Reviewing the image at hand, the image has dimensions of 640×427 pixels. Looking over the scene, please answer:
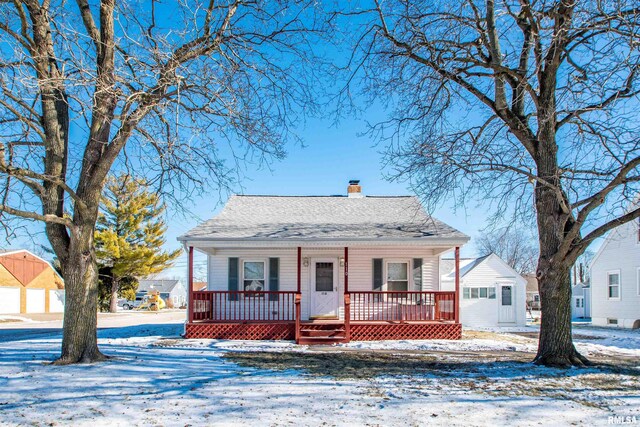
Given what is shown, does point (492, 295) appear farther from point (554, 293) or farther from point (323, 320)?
point (554, 293)

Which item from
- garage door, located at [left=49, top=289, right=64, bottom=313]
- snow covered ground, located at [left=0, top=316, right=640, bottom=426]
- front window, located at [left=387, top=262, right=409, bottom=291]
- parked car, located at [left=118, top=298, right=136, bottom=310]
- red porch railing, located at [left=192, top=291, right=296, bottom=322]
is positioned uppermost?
front window, located at [left=387, top=262, right=409, bottom=291]

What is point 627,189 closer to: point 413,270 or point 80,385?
point 413,270

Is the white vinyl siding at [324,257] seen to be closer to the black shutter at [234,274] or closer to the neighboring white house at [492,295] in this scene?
the black shutter at [234,274]

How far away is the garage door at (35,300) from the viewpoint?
35.5 meters

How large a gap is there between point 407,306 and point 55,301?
1385 inches

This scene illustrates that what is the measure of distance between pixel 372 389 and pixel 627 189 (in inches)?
228

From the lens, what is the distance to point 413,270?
49.0 feet

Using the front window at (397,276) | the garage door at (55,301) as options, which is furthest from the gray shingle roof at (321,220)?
the garage door at (55,301)

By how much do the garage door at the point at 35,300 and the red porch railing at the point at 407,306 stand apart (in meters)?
30.1

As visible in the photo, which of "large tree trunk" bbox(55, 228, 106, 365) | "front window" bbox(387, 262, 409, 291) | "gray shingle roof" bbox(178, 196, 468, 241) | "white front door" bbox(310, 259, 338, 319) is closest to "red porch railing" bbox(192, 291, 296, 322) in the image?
"white front door" bbox(310, 259, 338, 319)

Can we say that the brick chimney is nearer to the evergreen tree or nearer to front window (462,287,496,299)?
front window (462,287,496,299)

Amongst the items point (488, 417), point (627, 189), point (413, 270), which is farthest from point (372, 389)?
point (413, 270)

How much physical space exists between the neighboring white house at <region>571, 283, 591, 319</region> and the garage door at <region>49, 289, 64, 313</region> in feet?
129

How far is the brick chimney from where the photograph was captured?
716 inches
